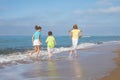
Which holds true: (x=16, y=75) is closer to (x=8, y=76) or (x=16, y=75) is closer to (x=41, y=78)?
(x=8, y=76)

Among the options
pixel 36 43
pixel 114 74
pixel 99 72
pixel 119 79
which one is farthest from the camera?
pixel 36 43

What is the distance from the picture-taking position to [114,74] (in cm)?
967

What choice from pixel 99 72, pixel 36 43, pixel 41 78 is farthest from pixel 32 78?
pixel 36 43

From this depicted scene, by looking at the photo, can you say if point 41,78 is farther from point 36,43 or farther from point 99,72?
point 36,43

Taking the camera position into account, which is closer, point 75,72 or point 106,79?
point 106,79

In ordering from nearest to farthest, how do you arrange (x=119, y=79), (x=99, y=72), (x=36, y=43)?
(x=119, y=79), (x=99, y=72), (x=36, y=43)

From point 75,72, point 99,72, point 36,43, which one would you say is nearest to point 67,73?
point 75,72

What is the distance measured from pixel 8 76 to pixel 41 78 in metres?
1.34

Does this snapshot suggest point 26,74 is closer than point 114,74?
No

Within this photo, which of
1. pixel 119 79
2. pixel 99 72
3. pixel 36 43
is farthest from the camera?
pixel 36 43

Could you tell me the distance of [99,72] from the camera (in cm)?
1037

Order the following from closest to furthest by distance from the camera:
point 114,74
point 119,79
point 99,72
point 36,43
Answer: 1. point 119,79
2. point 114,74
3. point 99,72
4. point 36,43

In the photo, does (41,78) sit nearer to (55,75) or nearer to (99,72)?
(55,75)

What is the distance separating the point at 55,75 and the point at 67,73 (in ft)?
1.73
